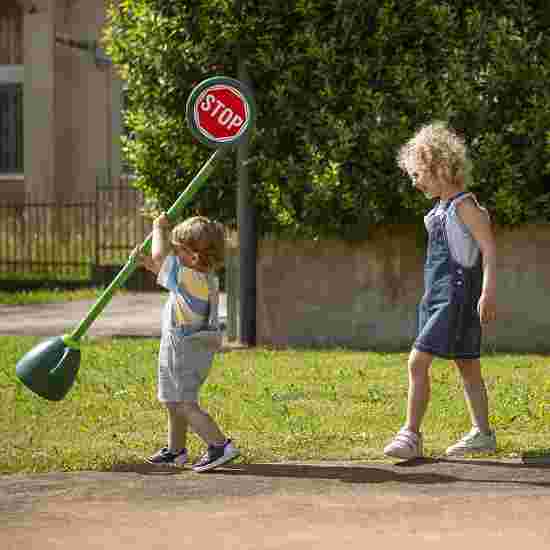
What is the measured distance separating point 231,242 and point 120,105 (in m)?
12.7

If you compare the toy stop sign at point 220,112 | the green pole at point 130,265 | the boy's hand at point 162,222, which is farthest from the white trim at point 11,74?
the boy's hand at point 162,222

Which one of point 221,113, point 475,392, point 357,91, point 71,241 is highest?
point 357,91

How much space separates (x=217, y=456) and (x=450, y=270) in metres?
1.47

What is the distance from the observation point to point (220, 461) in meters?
6.23

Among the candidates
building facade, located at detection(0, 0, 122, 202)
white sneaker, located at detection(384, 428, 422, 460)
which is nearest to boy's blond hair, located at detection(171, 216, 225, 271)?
white sneaker, located at detection(384, 428, 422, 460)

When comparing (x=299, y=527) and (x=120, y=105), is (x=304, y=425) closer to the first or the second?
(x=299, y=527)

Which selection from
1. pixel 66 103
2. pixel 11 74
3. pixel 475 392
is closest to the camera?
pixel 475 392

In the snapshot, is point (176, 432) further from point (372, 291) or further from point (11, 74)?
point (11, 74)

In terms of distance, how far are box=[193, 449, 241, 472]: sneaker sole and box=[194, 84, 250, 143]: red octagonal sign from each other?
65.8 inches

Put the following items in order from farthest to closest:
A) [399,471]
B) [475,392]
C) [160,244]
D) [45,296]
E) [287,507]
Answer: [45,296]
[475,392]
[160,244]
[399,471]
[287,507]

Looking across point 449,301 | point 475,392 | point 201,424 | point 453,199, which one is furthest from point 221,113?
point 475,392

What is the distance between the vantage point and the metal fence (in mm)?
19531

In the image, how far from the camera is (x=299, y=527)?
5.05 meters

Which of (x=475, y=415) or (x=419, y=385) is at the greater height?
(x=419, y=385)
